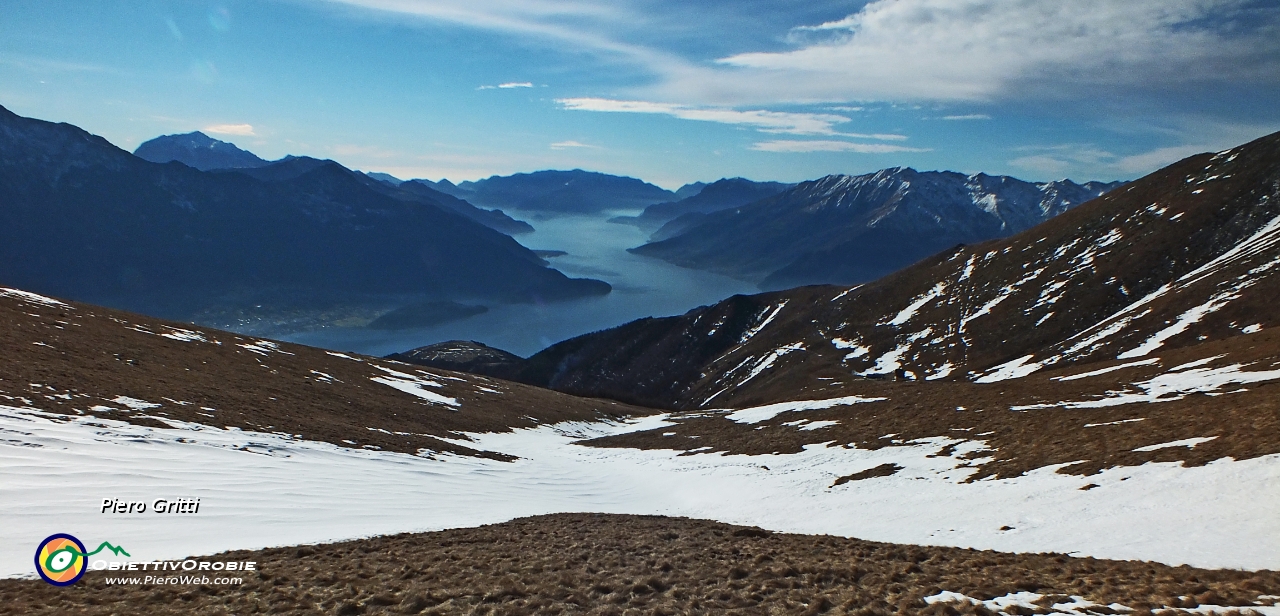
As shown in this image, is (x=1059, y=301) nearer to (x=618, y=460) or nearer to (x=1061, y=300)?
(x=1061, y=300)

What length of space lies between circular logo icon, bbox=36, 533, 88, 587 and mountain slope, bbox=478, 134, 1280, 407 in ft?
247

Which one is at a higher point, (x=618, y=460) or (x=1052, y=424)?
(x=1052, y=424)

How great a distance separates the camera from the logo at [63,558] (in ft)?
38.8

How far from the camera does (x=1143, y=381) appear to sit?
33.6 meters

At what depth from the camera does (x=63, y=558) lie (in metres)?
12.6

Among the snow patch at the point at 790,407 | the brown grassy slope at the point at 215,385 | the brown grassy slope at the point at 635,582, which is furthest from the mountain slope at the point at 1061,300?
the brown grassy slope at the point at 635,582

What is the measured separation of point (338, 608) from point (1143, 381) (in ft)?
131

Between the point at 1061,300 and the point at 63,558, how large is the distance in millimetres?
114334

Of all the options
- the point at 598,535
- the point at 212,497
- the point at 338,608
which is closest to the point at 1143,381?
the point at 598,535

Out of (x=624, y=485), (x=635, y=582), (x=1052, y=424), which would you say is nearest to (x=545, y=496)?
(x=624, y=485)

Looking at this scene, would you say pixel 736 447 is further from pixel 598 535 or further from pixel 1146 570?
pixel 1146 570

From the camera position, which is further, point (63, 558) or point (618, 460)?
point (618, 460)

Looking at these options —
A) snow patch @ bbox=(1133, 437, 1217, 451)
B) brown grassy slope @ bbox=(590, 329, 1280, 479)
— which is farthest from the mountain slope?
snow patch @ bbox=(1133, 437, 1217, 451)

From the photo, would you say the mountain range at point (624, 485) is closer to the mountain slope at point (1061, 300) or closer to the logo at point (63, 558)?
the logo at point (63, 558)
